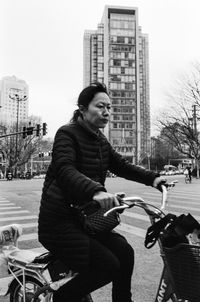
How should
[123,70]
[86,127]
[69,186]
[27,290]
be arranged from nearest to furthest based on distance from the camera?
[69,186] → [86,127] → [27,290] → [123,70]

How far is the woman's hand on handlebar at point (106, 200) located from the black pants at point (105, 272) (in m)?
0.36

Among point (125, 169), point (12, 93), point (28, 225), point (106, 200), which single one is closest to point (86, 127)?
point (125, 169)

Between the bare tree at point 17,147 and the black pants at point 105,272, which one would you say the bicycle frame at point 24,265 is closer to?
the black pants at point 105,272

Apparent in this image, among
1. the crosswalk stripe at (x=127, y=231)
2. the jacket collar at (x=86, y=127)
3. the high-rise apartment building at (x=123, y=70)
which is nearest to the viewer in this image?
the jacket collar at (x=86, y=127)

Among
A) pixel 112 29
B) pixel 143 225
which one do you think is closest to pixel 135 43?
pixel 112 29

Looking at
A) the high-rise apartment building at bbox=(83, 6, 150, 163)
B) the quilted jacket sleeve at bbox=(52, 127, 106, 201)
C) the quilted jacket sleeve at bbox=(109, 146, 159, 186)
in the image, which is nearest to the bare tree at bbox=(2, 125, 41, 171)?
the quilted jacket sleeve at bbox=(109, 146, 159, 186)

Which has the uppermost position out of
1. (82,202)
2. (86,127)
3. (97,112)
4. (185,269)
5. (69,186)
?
(97,112)

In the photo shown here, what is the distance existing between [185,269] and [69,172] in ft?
2.74

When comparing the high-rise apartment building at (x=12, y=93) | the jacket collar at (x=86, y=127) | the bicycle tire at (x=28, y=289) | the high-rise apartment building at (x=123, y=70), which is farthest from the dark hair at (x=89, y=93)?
the high-rise apartment building at (x=123, y=70)

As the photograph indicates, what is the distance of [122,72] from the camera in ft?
316

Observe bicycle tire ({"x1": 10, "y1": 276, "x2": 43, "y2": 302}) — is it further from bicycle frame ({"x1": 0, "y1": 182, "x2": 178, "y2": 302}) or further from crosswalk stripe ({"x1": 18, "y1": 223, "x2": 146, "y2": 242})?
crosswalk stripe ({"x1": 18, "y1": 223, "x2": 146, "y2": 242})

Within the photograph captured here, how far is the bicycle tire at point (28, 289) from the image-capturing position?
2281 millimetres

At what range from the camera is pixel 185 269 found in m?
1.59

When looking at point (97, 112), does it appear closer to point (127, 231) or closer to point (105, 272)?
point (105, 272)
